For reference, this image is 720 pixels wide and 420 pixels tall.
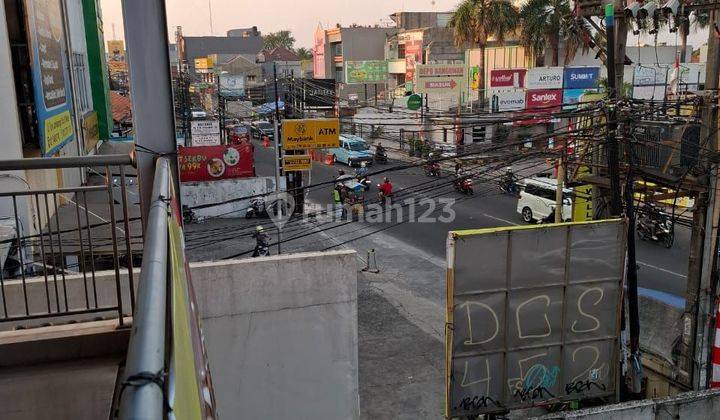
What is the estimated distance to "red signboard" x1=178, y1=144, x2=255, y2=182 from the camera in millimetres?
24781

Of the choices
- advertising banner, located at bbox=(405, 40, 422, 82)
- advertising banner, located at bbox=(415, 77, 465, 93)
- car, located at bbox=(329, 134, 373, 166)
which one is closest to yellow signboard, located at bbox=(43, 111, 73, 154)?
car, located at bbox=(329, 134, 373, 166)

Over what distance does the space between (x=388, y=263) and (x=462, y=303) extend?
35.7 ft

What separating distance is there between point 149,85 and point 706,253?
7.76 metres

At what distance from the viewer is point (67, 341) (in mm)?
3475

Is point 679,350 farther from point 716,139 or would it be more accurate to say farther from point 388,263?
point 388,263

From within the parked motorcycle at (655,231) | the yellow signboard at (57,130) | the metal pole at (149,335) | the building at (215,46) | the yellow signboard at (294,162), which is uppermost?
the building at (215,46)

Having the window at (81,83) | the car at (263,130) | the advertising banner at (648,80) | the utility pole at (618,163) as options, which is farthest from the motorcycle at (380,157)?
the utility pole at (618,163)

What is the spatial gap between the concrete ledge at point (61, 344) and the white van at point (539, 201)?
18.4 metres

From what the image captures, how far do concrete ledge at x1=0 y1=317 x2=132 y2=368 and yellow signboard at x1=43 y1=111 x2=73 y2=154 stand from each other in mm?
6009

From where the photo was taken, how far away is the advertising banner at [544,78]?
32781 millimetres

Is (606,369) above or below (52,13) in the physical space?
below

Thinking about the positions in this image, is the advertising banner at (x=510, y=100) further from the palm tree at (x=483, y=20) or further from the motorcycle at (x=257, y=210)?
the motorcycle at (x=257, y=210)

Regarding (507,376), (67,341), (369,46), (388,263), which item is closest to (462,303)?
(507,376)

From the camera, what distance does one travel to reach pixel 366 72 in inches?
1893
